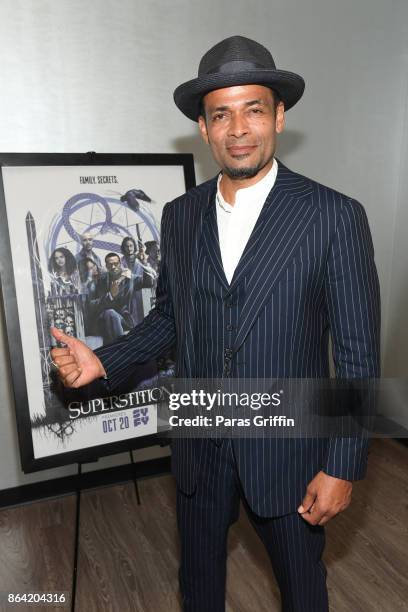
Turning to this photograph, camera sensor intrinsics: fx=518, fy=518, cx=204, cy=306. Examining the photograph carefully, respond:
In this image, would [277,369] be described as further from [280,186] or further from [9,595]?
[9,595]

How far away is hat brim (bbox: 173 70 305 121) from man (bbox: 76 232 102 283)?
0.69m

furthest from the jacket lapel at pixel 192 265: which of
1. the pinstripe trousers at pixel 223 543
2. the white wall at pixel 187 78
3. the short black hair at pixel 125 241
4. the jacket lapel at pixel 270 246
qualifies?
the white wall at pixel 187 78

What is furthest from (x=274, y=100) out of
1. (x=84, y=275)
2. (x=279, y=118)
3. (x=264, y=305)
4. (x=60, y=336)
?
(x=84, y=275)

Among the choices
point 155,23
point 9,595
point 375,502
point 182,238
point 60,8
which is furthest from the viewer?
point 375,502

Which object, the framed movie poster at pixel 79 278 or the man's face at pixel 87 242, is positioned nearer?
the framed movie poster at pixel 79 278

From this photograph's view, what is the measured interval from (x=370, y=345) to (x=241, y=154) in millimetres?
544

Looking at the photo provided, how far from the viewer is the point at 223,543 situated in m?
1.46

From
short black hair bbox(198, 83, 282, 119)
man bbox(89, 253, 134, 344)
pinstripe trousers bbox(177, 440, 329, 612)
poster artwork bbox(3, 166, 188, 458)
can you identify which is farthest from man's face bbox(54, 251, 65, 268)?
pinstripe trousers bbox(177, 440, 329, 612)

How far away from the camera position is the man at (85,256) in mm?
1869

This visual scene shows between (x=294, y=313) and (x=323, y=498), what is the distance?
438 mm

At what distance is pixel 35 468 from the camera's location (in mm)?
1790

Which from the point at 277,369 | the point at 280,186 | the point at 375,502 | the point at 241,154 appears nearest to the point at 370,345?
the point at 277,369

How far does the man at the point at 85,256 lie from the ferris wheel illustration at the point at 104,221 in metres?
0.01

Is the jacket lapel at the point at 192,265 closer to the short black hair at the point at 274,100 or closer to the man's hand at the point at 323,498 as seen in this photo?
the short black hair at the point at 274,100
